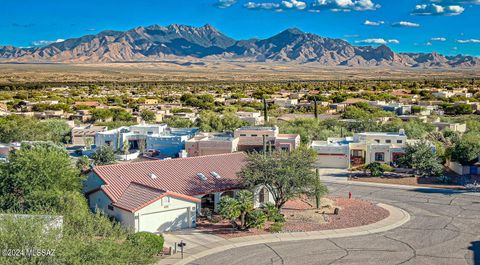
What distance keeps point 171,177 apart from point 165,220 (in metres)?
4.75

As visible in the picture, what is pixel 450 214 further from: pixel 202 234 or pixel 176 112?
pixel 176 112

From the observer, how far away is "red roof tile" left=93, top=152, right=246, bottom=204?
33.8 meters

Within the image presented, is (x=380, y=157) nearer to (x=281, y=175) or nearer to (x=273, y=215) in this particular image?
(x=281, y=175)

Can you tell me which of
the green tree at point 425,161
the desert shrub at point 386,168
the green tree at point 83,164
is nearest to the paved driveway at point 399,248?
the green tree at point 425,161

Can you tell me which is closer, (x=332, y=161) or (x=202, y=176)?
(x=202, y=176)

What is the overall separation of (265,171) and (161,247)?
31.8 feet

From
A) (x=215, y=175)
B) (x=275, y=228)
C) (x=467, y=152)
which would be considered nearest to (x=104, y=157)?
(x=215, y=175)

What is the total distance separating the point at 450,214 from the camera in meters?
35.5

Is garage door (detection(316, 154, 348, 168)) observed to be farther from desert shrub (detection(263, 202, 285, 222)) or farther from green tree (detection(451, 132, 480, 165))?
desert shrub (detection(263, 202, 285, 222))

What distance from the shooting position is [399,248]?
2866 cm

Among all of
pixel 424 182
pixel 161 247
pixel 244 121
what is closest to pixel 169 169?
pixel 161 247

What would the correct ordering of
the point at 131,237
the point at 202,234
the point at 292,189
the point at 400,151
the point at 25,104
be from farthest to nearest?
the point at 25,104
the point at 400,151
the point at 292,189
the point at 202,234
the point at 131,237

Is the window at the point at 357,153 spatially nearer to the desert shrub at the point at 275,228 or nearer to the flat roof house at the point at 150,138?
Result: the flat roof house at the point at 150,138

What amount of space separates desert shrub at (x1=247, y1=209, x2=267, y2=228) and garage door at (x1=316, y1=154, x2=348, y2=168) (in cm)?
2184
